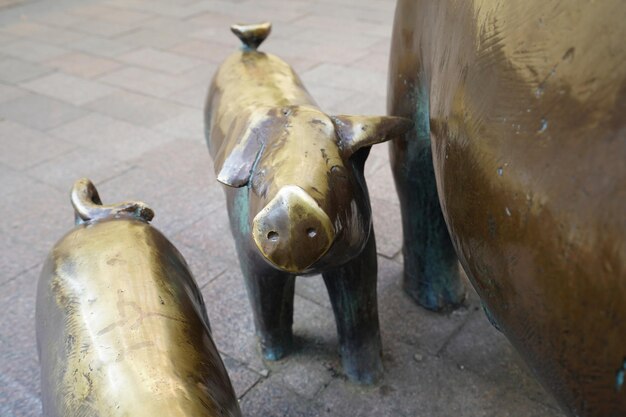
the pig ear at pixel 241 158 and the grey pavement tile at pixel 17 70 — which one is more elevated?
the pig ear at pixel 241 158

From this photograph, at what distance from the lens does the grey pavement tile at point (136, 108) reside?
14.1 ft

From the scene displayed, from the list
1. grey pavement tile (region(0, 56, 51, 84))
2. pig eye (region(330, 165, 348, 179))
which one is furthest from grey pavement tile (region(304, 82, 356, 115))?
pig eye (region(330, 165, 348, 179))

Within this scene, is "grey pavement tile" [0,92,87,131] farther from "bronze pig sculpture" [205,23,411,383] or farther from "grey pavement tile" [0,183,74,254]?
"bronze pig sculpture" [205,23,411,383]

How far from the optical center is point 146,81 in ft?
16.2

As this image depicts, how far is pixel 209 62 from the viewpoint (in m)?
5.20

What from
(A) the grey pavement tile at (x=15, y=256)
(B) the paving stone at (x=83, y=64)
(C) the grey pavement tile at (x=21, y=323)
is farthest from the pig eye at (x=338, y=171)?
(B) the paving stone at (x=83, y=64)

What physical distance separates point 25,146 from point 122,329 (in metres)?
3.10

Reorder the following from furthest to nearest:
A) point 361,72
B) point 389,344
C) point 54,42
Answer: point 54,42 < point 361,72 < point 389,344

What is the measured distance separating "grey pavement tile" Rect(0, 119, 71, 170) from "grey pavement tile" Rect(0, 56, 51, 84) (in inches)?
36.5

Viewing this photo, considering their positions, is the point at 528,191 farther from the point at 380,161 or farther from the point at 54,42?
the point at 54,42

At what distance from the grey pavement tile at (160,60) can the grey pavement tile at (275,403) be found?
140 inches

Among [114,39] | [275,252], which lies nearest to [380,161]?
[275,252]

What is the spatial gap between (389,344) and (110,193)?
1.87m

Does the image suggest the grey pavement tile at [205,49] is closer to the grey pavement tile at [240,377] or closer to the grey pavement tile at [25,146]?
the grey pavement tile at [25,146]
